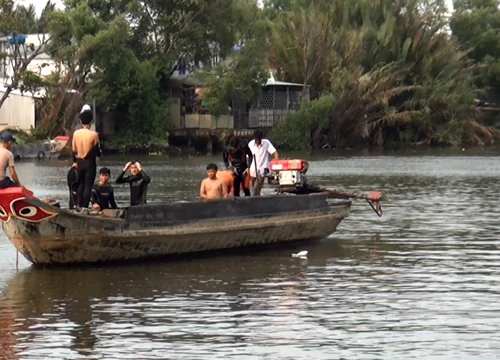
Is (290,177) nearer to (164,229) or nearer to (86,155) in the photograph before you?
(164,229)

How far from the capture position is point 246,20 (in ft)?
200

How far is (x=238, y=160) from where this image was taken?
18.5 metres

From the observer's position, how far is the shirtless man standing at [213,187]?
17.2 metres

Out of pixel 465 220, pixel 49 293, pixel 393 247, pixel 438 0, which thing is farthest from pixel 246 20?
pixel 49 293

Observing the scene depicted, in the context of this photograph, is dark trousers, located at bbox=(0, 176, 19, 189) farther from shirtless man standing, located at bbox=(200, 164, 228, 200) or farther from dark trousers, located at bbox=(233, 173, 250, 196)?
dark trousers, located at bbox=(233, 173, 250, 196)

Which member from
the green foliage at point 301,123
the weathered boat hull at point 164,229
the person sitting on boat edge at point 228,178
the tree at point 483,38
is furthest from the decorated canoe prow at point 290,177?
the tree at point 483,38

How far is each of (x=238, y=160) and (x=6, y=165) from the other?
Answer: 4493mm

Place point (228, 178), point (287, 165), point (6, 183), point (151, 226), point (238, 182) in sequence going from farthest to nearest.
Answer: point (238, 182), point (287, 165), point (228, 178), point (151, 226), point (6, 183)

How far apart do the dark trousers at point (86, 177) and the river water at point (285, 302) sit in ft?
3.49

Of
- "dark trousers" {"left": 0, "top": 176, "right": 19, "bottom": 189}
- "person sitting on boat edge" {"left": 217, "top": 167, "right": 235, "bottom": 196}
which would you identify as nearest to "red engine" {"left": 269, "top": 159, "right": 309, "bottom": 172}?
"person sitting on boat edge" {"left": 217, "top": 167, "right": 235, "bottom": 196}

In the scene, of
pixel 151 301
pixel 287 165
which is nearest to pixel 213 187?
pixel 287 165

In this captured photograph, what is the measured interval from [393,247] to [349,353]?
24.4ft

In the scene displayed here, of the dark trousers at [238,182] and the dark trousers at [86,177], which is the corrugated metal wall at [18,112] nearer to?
the dark trousers at [238,182]

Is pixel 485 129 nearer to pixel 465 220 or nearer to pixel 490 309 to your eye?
pixel 465 220
